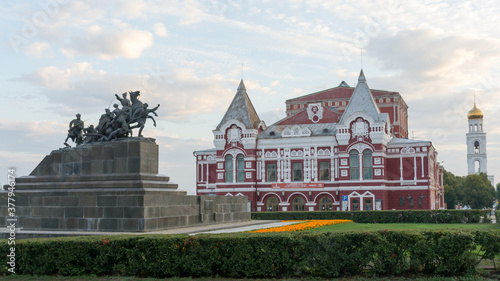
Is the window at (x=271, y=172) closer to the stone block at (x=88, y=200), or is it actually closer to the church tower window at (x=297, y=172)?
the church tower window at (x=297, y=172)

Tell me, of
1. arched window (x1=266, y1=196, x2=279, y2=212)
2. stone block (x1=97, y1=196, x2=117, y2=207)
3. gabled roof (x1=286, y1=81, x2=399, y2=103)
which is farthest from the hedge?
gabled roof (x1=286, y1=81, x2=399, y2=103)

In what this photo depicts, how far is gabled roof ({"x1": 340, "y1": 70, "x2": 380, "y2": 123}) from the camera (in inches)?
1980

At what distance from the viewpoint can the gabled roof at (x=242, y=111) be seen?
54.0 meters

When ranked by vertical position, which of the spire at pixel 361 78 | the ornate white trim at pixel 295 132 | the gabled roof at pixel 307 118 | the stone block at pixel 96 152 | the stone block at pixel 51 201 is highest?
the spire at pixel 361 78

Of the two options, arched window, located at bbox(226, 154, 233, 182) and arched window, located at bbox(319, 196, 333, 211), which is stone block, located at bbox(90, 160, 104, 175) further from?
arched window, located at bbox(319, 196, 333, 211)

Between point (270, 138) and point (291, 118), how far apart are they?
434cm

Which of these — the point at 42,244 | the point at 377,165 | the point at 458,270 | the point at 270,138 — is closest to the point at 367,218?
the point at 377,165

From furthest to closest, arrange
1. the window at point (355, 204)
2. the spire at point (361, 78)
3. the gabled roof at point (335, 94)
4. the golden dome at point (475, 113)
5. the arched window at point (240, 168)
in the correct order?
the golden dome at point (475, 113) < the gabled roof at point (335, 94) < the arched window at point (240, 168) < the spire at point (361, 78) < the window at point (355, 204)

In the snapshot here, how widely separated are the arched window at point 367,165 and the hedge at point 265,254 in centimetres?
3738

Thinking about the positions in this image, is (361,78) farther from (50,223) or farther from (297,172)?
(50,223)

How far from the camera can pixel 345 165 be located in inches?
1957

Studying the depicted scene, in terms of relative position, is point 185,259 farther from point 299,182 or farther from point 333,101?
point 333,101

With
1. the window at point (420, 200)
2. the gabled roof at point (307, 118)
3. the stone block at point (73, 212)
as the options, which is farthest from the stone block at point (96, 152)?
the window at point (420, 200)

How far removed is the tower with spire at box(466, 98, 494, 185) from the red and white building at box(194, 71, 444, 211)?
52.4m
